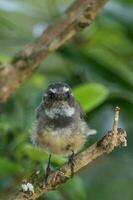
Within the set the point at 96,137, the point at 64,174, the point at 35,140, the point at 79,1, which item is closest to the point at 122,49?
the point at 96,137

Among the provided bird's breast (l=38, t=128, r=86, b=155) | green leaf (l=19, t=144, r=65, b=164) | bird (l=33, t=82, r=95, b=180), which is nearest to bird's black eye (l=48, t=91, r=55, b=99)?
bird (l=33, t=82, r=95, b=180)

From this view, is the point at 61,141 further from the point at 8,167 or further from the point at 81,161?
the point at 8,167

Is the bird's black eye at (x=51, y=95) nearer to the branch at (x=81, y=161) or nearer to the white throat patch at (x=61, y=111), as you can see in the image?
the white throat patch at (x=61, y=111)

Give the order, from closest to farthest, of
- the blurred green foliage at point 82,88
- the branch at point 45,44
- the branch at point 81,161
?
the branch at point 81,161 → the branch at point 45,44 → the blurred green foliage at point 82,88

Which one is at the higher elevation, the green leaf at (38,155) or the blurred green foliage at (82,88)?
the blurred green foliage at (82,88)

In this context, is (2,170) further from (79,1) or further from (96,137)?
(79,1)

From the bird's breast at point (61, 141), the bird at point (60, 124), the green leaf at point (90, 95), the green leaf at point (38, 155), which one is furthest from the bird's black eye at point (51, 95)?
the green leaf at point (90, 95)

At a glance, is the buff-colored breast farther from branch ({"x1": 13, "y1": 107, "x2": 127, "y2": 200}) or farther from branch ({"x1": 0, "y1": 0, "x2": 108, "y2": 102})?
branch ({"x1": 0, "y1": 0, "x2": 108, "y2": 102})
